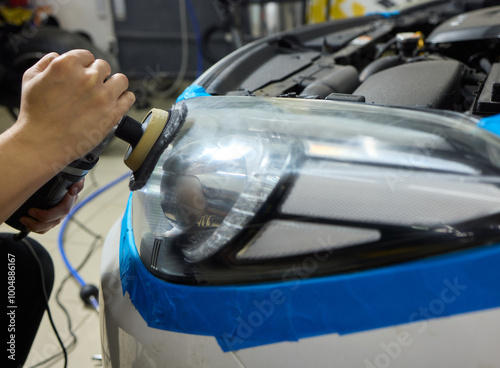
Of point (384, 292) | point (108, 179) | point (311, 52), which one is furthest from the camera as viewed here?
point (108, 179)

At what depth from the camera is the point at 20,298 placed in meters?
1.02

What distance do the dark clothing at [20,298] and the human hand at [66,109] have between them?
0.47 metres

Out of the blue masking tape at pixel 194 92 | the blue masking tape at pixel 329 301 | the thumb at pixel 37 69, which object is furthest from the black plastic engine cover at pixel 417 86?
the thumb at pixel 37 69

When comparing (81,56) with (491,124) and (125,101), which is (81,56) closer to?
(125,101)

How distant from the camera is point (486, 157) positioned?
57 cm

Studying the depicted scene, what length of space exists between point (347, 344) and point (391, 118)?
0.34 metres

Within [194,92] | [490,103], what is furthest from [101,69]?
[490,103]

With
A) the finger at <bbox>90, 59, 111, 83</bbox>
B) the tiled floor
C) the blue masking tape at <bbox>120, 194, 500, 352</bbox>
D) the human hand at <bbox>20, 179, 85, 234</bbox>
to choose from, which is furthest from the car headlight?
the tiled floor

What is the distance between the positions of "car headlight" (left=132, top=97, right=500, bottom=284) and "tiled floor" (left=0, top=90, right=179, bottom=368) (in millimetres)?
969

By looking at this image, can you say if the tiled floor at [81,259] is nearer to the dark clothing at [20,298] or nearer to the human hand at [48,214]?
the dark clothing at [20,298]

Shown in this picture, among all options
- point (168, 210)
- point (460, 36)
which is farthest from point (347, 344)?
point (460, 36)

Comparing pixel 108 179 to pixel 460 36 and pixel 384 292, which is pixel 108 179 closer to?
pixel 460 36

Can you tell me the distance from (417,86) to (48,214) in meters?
0.88

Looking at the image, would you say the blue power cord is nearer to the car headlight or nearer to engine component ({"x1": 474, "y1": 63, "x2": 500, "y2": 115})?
the car headlight
